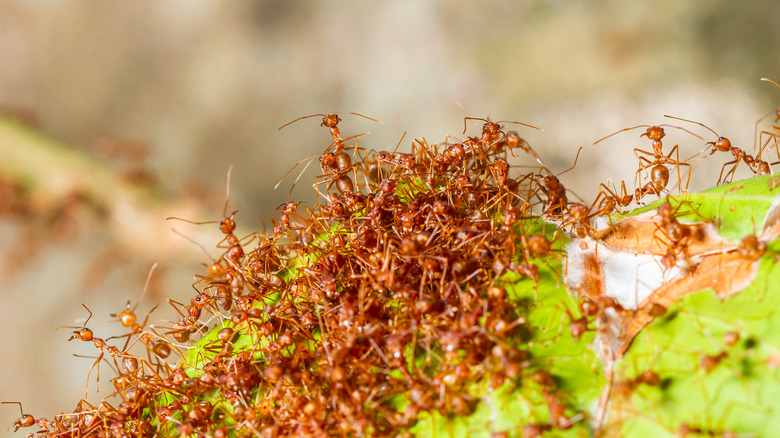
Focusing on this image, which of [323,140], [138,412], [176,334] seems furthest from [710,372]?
[323,140]

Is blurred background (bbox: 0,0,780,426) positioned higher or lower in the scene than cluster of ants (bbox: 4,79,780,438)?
higher

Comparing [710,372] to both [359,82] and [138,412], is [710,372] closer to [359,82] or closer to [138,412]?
[138,412]

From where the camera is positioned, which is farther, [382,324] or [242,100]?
[242,100]

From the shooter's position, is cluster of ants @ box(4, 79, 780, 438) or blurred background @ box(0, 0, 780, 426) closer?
cluster of ants @ box(4, 79, 780, 438)

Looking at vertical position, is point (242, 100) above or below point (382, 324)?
above
